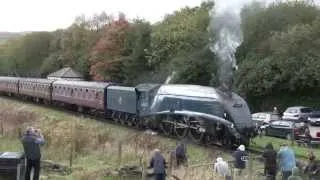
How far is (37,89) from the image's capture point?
56.7m

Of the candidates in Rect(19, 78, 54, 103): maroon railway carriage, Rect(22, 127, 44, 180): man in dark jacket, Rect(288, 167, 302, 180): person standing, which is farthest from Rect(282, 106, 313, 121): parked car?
Rect(22, 127, 44, 180): man in dark jacket

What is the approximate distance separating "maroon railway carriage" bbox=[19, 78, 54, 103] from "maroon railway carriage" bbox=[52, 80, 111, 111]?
1.14 m

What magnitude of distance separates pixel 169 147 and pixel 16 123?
39.8 feet

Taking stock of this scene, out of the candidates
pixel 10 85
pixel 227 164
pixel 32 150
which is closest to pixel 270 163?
pixel 227 164

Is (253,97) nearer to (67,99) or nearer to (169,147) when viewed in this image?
(67,99)

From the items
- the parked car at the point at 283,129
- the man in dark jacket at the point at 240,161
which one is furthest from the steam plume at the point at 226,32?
the man in dark jacket at the point at 240,161

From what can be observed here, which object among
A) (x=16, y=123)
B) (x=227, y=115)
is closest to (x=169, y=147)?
(x=227, y=115)

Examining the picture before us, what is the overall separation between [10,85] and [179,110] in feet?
138

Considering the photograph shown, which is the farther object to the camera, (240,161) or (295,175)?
(240,161)

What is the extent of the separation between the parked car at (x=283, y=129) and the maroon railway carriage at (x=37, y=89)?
24.6 meters

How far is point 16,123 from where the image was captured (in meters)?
34.3

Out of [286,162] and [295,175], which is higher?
[295,175]

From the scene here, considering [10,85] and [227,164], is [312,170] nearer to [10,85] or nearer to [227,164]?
[227,164]

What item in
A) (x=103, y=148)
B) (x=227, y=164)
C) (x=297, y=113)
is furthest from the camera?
(x=297, y=113)
